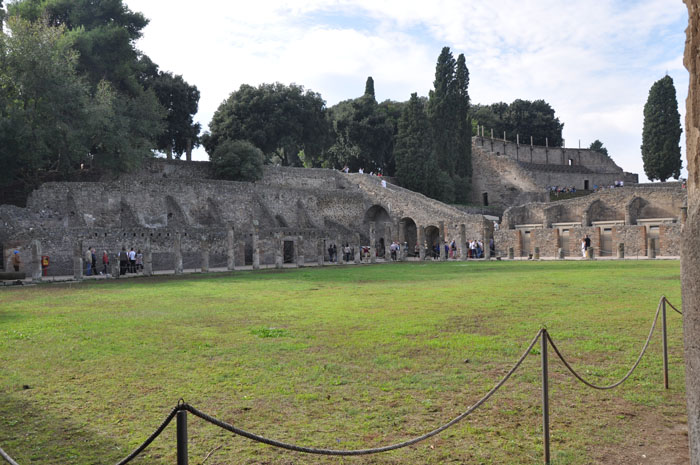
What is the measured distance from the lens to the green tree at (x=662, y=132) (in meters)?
52.4

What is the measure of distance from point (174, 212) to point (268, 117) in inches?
595

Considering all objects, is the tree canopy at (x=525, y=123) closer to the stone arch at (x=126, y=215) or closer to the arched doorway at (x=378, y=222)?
the arched doorway at (x=378, y=222)

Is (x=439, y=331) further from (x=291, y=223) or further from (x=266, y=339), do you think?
(x=291, y=223)

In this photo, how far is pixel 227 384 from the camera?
6141mm

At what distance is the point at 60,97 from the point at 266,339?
25.1 meters

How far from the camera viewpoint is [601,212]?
41.3 m

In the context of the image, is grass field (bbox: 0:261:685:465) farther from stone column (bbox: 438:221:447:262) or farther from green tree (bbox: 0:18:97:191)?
stone column (bbox: 438:221:447:262)

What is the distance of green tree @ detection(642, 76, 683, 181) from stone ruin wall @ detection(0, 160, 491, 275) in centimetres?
2578

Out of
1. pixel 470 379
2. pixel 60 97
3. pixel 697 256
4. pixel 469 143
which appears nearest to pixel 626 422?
pixel 470 379

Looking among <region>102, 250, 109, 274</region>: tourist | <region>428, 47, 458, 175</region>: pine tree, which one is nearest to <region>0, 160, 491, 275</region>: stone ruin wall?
<region>102, 250, 109, 274</region>: tourist

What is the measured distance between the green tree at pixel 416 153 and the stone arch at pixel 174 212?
2109 cm

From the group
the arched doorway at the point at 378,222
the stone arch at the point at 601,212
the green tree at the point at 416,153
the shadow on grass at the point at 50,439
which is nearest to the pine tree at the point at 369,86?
the green tree at the point at 416,153

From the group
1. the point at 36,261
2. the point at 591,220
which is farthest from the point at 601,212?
the point at 36,261

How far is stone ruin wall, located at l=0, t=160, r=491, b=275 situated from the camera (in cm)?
2727
